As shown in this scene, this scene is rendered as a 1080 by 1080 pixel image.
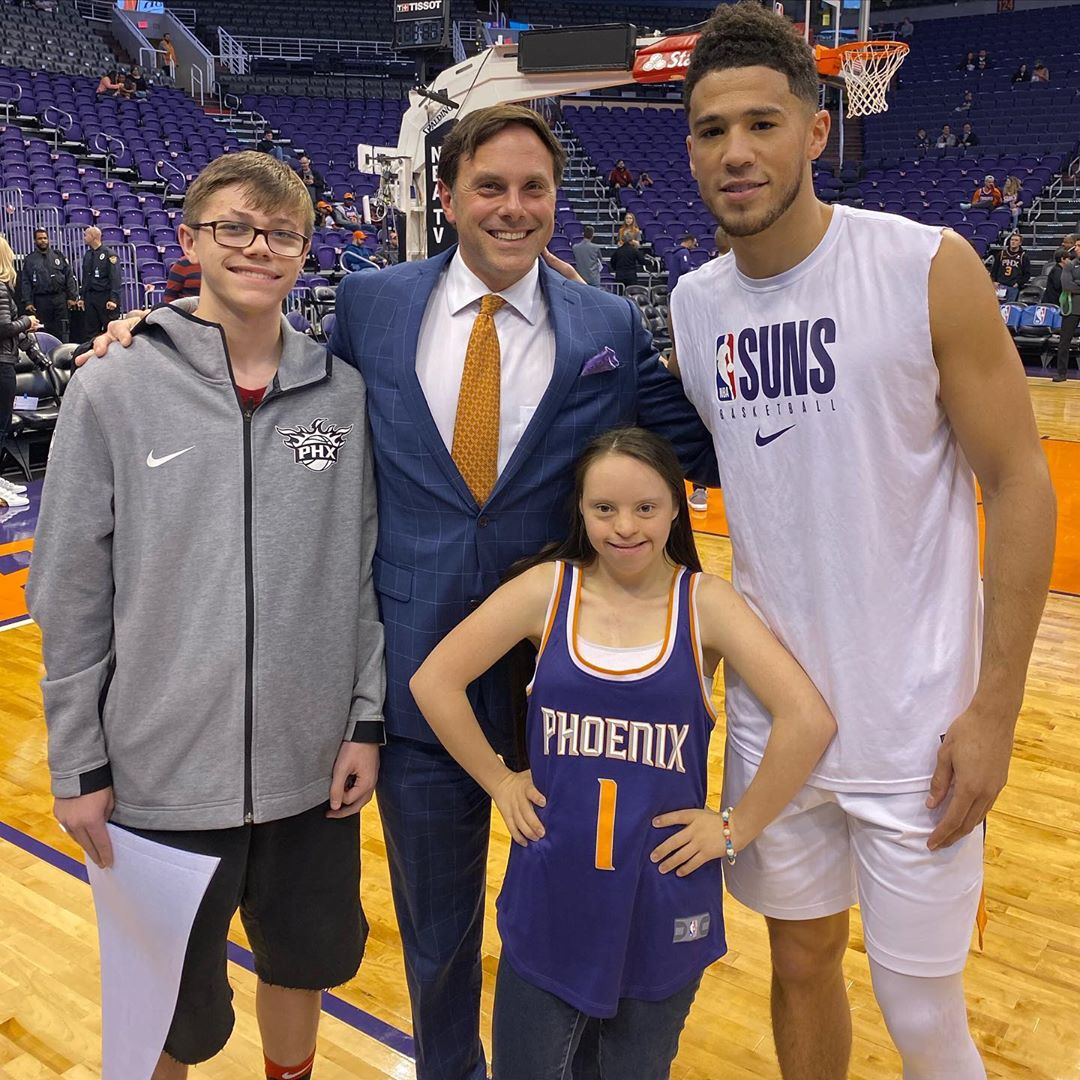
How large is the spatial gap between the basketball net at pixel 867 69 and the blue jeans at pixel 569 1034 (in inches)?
353

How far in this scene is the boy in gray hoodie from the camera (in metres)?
1.57

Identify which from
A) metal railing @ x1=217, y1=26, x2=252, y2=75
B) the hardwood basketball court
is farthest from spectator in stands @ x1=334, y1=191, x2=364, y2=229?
the hardwood basketball court

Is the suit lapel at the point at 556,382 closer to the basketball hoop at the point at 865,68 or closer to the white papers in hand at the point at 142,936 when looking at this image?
the white papers in hand at the point at 142,936

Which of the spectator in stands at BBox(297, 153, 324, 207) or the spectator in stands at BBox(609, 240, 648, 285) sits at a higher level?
the spectator in stands at BBox(297, 153, 324, 207)

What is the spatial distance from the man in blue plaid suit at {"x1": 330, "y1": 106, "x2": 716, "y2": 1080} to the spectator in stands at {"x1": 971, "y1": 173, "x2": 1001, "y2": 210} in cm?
1518

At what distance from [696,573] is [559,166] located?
2.49ft

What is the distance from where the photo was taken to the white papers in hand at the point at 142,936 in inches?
63.4

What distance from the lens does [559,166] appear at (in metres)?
1.85

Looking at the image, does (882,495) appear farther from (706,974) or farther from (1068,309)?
(1068,309)

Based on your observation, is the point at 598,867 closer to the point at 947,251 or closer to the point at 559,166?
the point at 947,251

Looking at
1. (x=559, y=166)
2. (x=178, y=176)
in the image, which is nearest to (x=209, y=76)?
(x=178, y=176)

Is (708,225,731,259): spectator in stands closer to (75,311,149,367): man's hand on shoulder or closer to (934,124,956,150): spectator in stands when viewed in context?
(75,311,149,367): man's hand on shoulder

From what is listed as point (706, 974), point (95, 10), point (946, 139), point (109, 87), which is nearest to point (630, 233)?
point (946, 139)

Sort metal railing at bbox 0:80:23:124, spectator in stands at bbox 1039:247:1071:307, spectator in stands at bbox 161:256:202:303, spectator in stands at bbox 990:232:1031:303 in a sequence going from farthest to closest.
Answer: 1. metal railing at bbox 0:80:23:124
2. spectator in stands at bbox 990:232:1031:303
3. spectator in stands at bbox 1039:247:1071:307
4. spectator in stands at bbox 161:256:202:303
